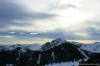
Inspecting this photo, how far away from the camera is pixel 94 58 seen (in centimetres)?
8469

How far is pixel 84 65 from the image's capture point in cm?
7900

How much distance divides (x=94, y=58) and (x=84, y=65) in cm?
639

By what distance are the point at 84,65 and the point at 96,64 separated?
253cm

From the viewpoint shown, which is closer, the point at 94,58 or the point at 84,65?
the point at 84,65

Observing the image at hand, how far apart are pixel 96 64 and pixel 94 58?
545 centimetres

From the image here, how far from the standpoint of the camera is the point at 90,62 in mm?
83938

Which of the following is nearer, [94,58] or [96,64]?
[96,64]

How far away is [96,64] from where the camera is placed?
3123 inches

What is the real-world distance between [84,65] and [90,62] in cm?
525

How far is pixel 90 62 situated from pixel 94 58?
1472 mm
